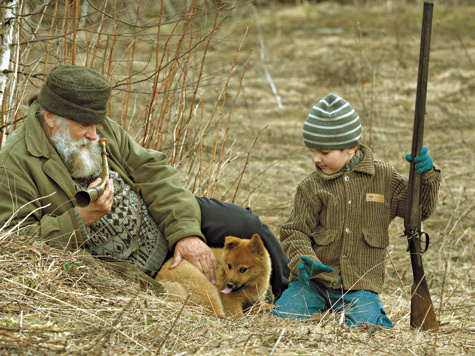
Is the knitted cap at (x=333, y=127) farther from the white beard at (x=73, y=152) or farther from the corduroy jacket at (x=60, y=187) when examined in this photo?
the white beard at (x=73, y=152)

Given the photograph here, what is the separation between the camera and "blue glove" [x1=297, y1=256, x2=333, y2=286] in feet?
11.0

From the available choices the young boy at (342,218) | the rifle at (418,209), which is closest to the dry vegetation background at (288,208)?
the rifle at (418,209)

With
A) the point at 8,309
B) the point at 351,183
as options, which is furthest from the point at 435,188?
the point at 8,309

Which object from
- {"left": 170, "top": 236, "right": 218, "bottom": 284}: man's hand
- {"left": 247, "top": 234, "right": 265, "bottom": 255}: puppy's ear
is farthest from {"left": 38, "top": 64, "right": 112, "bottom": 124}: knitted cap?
{"left": 247, "top": 234, "right": 265, "bottom": 255}: puppy's ear

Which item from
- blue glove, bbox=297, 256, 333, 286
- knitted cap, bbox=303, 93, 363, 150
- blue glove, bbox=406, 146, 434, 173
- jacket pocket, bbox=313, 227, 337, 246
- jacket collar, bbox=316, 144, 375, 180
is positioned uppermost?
knitted cap, bbox=303, 93, 363, 150

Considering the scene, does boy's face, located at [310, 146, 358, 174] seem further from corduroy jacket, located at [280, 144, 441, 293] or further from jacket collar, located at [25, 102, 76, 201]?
jacket collar, located at [25, 102, 76, 201]

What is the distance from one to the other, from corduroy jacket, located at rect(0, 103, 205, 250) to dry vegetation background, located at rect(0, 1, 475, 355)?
7.8 inches

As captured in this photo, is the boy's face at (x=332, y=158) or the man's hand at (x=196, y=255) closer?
the boy's face at (x=332, y=158)

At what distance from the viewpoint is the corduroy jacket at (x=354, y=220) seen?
361cm

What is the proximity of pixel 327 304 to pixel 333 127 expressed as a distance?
3.72 feet

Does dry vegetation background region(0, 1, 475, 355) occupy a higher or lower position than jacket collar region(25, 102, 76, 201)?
lower

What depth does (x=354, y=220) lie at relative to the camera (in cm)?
361

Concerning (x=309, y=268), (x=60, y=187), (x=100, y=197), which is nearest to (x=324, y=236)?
(x=309, y=268)

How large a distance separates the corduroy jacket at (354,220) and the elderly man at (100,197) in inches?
22.2
